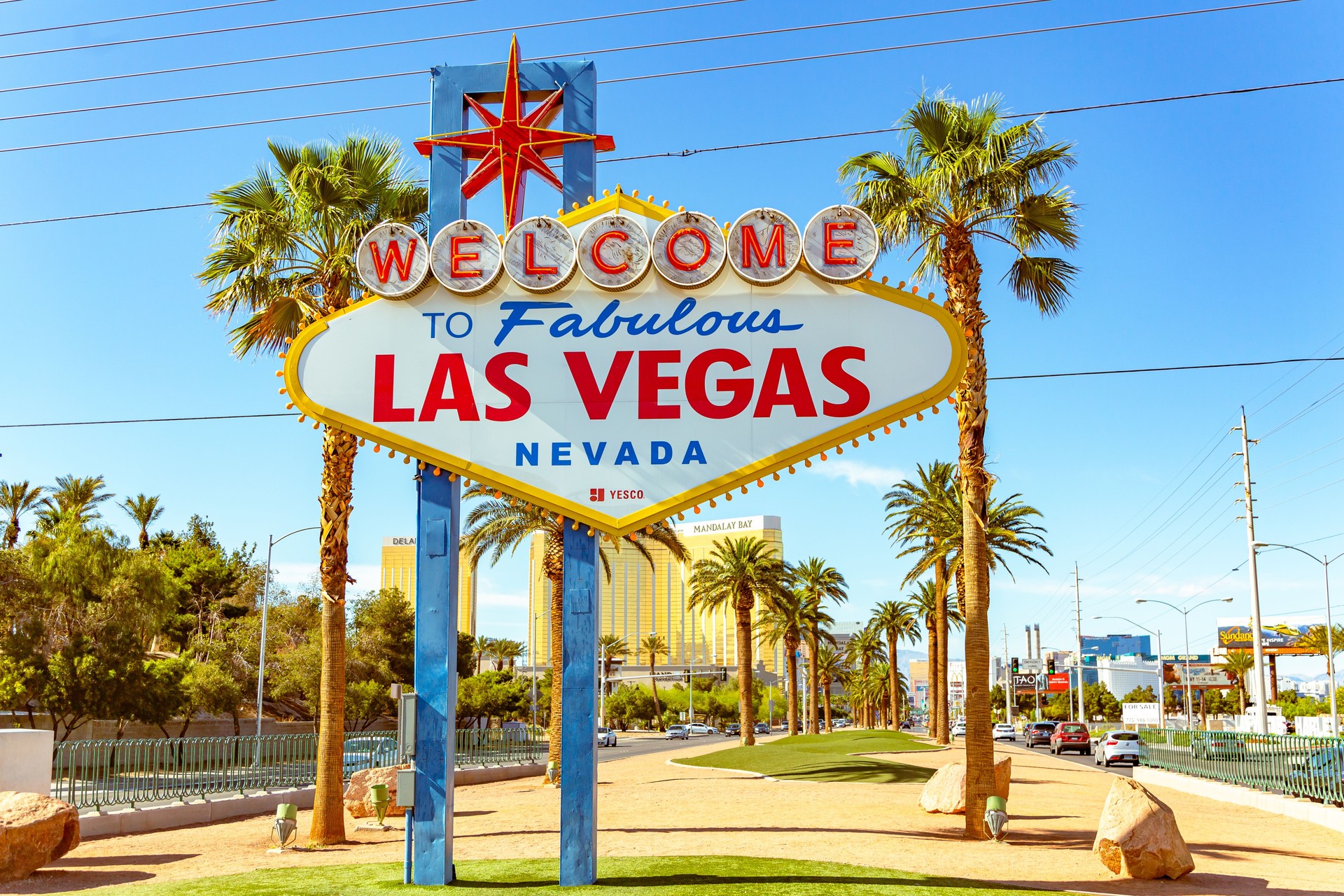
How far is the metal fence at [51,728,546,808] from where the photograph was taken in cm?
2138

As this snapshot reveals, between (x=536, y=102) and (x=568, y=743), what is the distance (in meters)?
8.14

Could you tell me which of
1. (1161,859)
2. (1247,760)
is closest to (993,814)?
(1161,859)

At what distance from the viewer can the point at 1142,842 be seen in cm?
1428

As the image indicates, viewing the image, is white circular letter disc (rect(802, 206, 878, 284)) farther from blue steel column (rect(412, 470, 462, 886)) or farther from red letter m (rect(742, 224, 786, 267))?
blue steel column (rect(412, 470, 462, 886))

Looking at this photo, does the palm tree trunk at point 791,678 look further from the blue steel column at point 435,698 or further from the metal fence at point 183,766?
the blue steel column at point 435,698

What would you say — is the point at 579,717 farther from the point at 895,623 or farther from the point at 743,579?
the point at 895,623

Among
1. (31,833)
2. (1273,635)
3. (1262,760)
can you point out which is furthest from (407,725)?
(1273,635)

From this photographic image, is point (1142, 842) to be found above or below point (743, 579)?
below

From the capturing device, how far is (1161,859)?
14.3 m

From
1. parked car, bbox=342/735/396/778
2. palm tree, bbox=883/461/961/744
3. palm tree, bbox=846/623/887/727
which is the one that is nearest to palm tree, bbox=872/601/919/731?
palm tree, bbox=846/623/887/727

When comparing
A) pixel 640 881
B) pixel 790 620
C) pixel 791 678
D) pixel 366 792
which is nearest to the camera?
pixel 640 881

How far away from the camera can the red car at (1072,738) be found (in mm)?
61062

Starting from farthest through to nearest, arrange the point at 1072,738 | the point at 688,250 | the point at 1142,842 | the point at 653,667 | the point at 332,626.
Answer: the point at 653,667, the point at 1072,738, the point at 332,626, the point at 1142,842, the point at 688,250

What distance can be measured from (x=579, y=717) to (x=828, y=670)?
92.3 m
